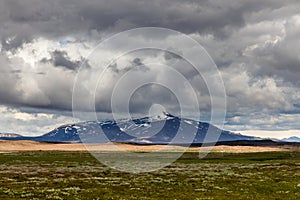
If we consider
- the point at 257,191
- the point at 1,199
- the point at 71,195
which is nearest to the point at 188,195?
the point at 257,191

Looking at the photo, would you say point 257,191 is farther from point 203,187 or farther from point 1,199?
point 1,199

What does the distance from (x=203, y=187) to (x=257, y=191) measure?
627 centimetres

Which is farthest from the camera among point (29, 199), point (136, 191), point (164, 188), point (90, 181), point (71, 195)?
point (90, 181)

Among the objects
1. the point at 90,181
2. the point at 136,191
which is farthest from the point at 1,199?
the point at 90,181

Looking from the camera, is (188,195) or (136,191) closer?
(188,195)

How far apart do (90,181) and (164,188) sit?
37.9 ft

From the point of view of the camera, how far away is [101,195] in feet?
122

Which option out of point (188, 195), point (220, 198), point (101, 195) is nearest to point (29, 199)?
point (101, 195)

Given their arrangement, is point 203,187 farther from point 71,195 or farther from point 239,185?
point 71,195

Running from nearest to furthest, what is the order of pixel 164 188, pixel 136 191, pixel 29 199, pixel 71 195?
pixel 29 199 → pixel 71 195 → pixel 136 191 → pixel 164 188

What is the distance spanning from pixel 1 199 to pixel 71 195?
6314mm

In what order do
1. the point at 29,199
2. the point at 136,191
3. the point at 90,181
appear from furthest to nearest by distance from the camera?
the point at 90,181
the point at 136,191
the point at 29,199

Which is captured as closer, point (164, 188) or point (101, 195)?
point (101, 195)

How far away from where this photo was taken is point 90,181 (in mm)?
50031
